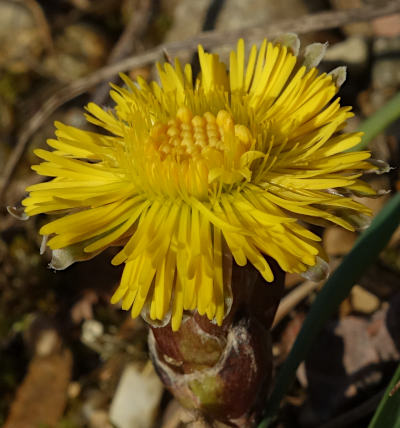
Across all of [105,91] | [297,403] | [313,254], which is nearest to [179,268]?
[313,254]

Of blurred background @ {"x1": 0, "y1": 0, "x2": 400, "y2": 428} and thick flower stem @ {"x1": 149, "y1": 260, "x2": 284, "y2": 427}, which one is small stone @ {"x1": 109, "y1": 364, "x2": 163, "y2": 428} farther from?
thick flower stem @ {"x1": 149, "y1": 260, "x2": 284, "y2": 427}

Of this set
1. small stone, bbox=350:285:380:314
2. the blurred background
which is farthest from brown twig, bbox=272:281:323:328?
small stone, bbox=350:285:380:314

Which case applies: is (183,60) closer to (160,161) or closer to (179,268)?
(160,161)

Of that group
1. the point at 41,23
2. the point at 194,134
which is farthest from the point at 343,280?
the point at 41,23

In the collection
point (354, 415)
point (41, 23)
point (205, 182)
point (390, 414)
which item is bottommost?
point (354, 415)

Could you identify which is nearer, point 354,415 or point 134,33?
point 354,415

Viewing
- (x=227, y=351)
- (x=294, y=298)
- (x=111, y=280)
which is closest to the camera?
(x=227, y=351)

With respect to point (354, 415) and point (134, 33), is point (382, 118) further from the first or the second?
point (134, 33)
